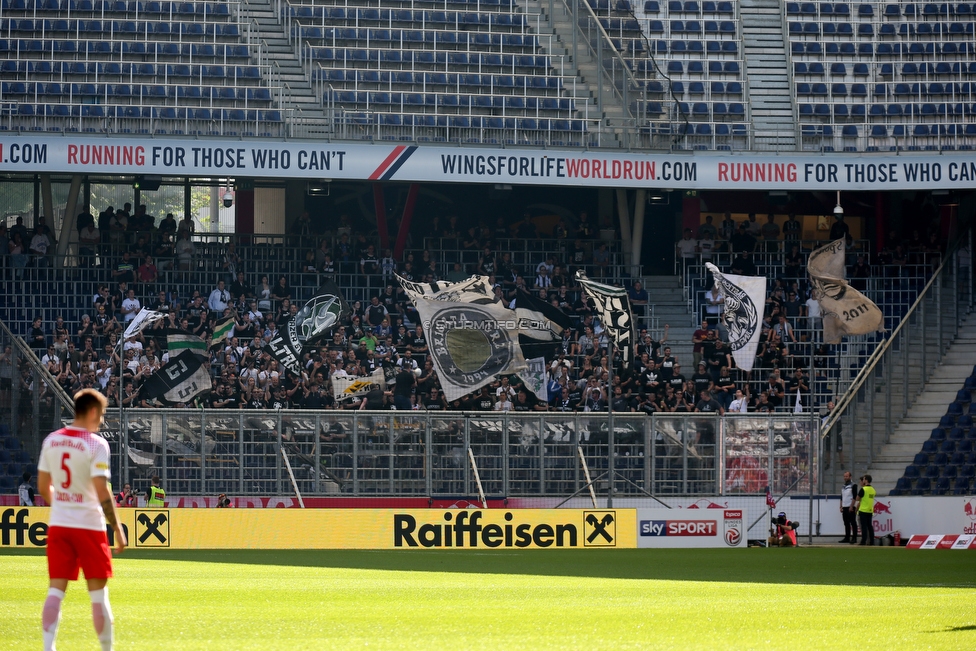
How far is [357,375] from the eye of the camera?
89.4ft

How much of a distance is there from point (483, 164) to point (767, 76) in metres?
8.35

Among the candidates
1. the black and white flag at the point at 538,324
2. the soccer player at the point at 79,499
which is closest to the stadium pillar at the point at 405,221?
the black and white flag at the point at 538,324

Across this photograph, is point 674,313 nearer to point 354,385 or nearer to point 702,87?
point 702,87

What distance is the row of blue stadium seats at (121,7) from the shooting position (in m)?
30.6

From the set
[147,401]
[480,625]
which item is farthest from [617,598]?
[147,401]

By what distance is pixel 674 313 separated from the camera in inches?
1256

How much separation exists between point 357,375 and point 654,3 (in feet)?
42.8

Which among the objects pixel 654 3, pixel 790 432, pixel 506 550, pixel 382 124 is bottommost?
pixel 506 550

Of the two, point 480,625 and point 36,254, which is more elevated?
point 36,254

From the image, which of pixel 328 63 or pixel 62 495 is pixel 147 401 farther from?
pixel 62 495

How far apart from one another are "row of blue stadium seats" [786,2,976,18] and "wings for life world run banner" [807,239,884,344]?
8.89 m

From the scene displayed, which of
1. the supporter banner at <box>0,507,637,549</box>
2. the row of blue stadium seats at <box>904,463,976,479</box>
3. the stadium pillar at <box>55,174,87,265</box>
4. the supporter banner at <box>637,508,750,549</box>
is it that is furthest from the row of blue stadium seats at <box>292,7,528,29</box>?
the row of blue stadium seats at <box>904,463,976,479</box>

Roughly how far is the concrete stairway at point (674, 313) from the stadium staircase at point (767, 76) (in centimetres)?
391

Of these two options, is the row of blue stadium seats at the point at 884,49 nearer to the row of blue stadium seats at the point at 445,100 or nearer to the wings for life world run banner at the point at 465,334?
the row of blue stadium seats at the point at 445,100
